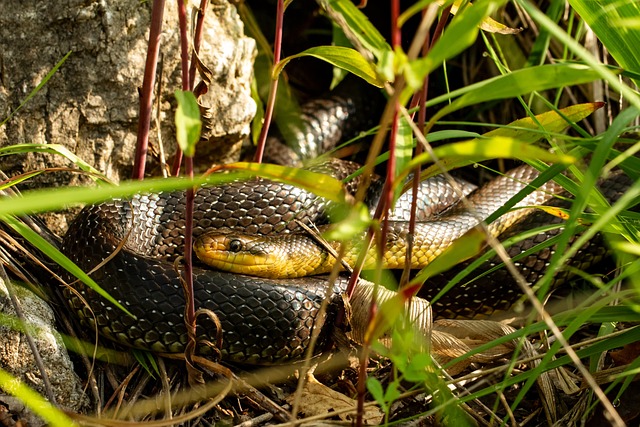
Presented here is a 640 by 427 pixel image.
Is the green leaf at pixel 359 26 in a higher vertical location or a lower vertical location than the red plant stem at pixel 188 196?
higher

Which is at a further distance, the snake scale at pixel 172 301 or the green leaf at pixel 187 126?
the snake scale at pixel 172 301

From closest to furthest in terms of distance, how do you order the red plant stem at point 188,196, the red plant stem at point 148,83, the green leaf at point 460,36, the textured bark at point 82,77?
the green leaf at point 460,36
the red plant stem at point 188,196
the red plant stem at point 148,83
the textured bark at point 82,77

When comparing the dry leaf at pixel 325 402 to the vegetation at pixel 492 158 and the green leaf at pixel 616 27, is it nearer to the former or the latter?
the vegetation at pixel 492 158

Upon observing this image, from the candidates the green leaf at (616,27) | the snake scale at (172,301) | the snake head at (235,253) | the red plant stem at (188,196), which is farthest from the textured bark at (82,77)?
the green leaf at (616,27)

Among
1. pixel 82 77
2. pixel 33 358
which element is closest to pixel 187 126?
pixel 33 358

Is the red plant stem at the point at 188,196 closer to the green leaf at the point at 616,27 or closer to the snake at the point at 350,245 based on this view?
the snake at the point at 350,245

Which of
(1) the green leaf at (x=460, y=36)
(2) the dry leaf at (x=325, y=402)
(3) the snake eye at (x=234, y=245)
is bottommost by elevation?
(2) the dry leaf at (x=325, y=402)

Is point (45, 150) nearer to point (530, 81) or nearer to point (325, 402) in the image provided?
point (325, 402)

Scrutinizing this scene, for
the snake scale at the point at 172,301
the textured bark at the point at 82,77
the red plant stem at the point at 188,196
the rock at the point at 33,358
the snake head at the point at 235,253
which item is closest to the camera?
the red plant stem at the point at 188,196

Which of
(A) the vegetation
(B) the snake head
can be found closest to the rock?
(A) the vegetation

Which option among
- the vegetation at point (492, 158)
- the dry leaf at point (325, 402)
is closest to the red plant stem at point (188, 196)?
the vegetation at point (492, 158)
